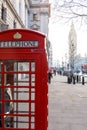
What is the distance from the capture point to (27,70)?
6039 mm

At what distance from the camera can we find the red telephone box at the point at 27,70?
6016 millimetres

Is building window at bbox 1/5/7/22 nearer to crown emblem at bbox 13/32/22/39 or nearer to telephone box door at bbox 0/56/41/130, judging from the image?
telephone box door at bbox 0/56/41/130

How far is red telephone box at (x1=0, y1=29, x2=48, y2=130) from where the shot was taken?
19.7ft

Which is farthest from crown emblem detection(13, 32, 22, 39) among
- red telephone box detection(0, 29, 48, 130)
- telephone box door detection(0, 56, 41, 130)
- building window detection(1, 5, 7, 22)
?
building window detection(1, 5, 7, 22)

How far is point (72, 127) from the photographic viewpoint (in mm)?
9742

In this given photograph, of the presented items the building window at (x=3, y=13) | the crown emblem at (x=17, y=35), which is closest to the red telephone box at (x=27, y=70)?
the crown emblem at (x=17, y=35)

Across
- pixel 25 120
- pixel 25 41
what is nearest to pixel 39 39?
pixel 25 41

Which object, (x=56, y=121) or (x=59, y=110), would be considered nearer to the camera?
(x=56, y=121)

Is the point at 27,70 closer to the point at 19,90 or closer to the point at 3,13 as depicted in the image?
the point at 19,90

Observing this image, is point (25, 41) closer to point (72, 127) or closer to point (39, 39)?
point (39, 39)

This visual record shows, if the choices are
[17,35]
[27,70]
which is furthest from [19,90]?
[17,35]

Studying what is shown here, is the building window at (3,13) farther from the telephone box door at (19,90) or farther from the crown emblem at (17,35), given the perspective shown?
the crown emblem at (17,35)

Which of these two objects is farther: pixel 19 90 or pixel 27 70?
pixel 19 90

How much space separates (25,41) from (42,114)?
1.31 meters
